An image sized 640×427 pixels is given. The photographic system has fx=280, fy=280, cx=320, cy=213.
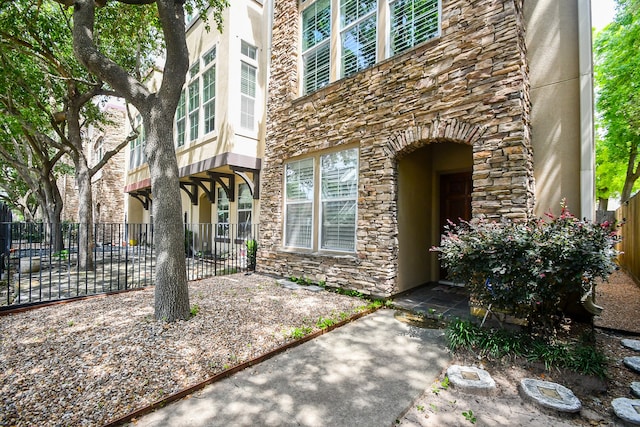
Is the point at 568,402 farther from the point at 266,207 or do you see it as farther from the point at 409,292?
the point at 266,207

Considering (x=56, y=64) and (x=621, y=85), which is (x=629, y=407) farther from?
(x=621, y=85)

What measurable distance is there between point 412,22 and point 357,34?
1.29 m

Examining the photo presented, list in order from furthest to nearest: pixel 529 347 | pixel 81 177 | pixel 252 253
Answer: pixel 81 177 → pixel 252 253 → pixel 529 347

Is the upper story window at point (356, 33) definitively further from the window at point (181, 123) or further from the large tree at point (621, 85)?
the large tree at point (621, 85)

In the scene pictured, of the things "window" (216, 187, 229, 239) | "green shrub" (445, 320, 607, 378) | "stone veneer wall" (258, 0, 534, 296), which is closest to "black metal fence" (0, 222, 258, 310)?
"window" (216, 187, 229, 239)

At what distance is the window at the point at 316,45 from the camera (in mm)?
6656

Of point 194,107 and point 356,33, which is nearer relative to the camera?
point 356,33

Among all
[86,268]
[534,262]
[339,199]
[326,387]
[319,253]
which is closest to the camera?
[326,387]

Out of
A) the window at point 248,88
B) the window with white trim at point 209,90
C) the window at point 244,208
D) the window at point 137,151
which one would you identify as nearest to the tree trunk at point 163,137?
the window at point 248,88

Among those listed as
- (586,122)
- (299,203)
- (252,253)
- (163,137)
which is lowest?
(252,253)

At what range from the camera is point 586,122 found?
3.81 meters

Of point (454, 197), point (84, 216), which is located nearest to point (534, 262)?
point (454, 197)

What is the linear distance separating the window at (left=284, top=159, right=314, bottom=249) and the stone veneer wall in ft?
0.85

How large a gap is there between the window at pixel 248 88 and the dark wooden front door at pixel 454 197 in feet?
18.6
